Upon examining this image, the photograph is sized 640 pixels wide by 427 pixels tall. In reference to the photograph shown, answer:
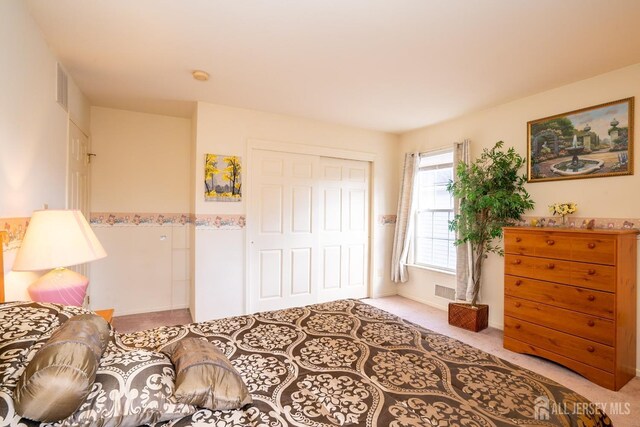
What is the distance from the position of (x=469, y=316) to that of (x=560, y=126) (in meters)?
2.09

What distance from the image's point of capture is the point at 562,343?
246 cm

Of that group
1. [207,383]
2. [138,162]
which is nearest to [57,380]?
[207,383]

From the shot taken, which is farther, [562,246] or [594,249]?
[562,246]

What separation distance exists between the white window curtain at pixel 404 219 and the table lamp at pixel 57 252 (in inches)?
142

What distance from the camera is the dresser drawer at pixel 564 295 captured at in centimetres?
223

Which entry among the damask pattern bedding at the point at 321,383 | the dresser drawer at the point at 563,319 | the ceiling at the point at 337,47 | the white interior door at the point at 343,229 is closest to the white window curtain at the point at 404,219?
the white interior door at the point at 343,229

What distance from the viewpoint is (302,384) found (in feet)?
4.05

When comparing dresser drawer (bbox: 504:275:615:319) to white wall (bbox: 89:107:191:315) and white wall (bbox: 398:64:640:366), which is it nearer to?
white wall (bbox: 398:64:640:366)

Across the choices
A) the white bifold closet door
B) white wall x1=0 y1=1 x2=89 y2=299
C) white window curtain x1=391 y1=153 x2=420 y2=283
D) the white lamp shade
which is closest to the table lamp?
the white lamp shade

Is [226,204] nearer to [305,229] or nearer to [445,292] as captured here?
[305,229]

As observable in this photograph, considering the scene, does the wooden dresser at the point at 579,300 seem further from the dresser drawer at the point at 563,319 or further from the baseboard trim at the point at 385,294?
the baseboard trim at the point at 385,294

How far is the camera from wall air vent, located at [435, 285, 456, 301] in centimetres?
388

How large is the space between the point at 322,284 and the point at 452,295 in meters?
1.69

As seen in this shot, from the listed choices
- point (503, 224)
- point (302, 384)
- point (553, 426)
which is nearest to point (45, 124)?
point (302, 384)
